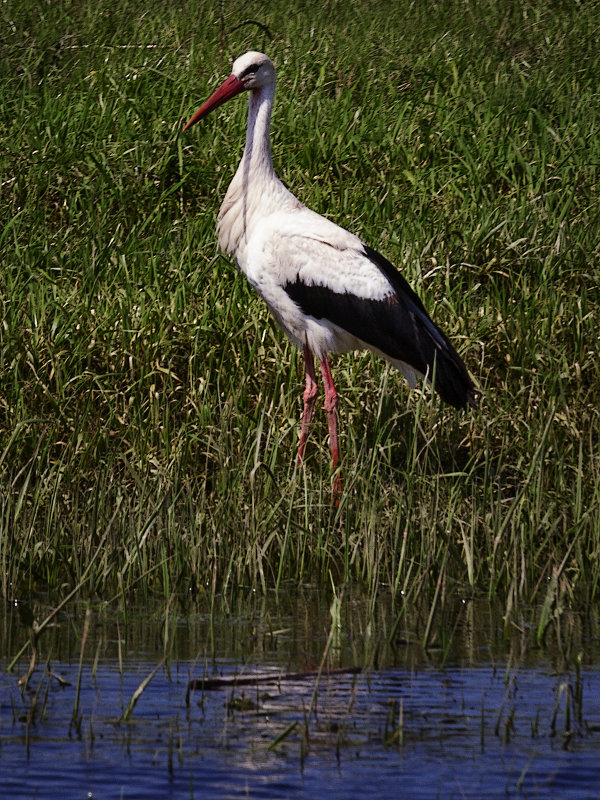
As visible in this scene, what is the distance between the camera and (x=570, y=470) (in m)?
5.76

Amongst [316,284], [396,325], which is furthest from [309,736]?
[316,284]

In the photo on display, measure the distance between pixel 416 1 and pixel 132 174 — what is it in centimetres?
396

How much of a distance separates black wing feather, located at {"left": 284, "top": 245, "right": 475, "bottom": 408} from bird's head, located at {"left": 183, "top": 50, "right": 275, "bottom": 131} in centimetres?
93

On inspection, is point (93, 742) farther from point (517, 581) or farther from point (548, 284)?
point (548, 284)

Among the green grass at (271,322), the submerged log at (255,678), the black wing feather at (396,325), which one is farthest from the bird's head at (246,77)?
the submerged log at (255,678)

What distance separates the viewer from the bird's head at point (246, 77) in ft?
21.3

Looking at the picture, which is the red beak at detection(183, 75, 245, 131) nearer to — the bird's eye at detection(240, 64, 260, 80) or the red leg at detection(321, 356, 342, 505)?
the bird's eye at detection(240, 64, 260, 80)

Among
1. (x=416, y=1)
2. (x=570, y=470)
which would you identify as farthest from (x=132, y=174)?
(x=416, y=1)

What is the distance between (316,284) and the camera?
245 inches

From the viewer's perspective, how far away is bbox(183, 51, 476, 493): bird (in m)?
6.13

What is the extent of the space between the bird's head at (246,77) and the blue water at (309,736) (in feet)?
11.3

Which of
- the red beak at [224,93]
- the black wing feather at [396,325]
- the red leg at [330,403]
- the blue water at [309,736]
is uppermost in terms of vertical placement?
the red beak at [224,93]

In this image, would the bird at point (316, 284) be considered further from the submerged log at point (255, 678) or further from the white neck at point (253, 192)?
the submerged log at point (255, 678)

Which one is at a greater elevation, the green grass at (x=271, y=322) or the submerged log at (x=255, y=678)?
the green grass at (x=271, y=322)
